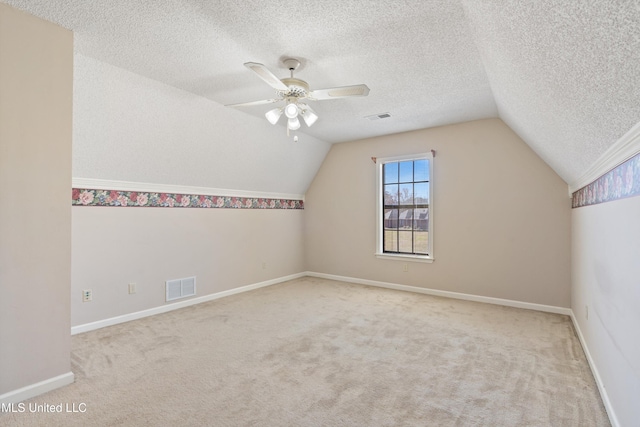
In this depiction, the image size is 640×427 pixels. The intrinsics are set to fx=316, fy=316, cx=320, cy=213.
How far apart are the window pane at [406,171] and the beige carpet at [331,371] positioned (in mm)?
2119

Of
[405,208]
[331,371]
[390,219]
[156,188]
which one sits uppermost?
[156,188]

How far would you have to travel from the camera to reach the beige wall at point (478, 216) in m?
3.85

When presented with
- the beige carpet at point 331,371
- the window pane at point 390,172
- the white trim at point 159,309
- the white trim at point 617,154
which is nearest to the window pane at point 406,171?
the window pane at point 390,172

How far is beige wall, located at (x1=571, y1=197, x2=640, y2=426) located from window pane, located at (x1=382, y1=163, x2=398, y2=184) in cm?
276

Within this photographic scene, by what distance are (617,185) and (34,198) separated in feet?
12.0

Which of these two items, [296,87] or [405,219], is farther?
[405,219]

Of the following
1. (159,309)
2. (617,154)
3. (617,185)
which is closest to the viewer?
(617,154)

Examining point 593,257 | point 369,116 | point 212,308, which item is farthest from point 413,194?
point 212,308

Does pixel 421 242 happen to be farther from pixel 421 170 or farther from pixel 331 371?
pixel 331 371

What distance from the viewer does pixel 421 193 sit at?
493 cm

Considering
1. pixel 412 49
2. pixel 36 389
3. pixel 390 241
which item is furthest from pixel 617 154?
pixel 36 389

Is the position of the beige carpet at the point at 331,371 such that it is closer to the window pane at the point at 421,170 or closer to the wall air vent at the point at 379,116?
the window pane at the point at 421,170

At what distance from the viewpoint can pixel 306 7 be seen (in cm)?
196

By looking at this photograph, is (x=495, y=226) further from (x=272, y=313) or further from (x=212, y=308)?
(x=212, y=308)
